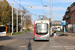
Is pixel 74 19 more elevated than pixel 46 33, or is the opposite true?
pixel 74 19

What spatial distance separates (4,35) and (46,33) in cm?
1697

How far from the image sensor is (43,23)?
57.5 ft

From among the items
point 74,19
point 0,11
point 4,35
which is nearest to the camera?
point 4,35

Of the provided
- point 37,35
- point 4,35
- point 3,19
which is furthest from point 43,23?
point 3,19

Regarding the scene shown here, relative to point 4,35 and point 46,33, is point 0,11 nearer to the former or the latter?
point 4,35

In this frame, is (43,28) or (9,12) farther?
(9,12)

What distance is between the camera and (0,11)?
40.7 meters

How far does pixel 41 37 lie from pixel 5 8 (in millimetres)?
27796

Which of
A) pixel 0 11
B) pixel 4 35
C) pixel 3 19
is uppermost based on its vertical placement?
pixel 0 11

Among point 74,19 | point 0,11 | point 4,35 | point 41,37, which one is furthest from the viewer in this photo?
point 74,19

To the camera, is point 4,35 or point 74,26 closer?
point 4,35

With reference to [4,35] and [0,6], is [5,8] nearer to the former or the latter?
[0,6]

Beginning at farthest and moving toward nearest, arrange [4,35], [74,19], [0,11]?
[74,19]
[0,11]
[4,35]

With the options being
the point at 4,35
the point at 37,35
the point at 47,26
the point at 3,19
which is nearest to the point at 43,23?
the point at 47,26
